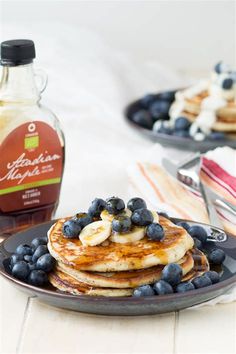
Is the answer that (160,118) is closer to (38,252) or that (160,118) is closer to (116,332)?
(38,252)

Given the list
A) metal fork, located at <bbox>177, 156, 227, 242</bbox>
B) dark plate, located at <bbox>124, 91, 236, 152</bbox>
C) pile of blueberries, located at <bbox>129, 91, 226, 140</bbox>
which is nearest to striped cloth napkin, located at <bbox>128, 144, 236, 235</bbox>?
metal fork, located at <bbox>177, 156, 227, 242</bbox>

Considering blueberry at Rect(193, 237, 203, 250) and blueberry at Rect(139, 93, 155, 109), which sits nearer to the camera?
blueberry at Rect(193, 237, 203, 250)

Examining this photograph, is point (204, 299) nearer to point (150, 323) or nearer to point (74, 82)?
point (150, 323)

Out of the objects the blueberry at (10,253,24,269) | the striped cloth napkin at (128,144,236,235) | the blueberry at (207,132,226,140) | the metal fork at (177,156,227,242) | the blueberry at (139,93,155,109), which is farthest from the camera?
the blueberry at (139,93,155,109)

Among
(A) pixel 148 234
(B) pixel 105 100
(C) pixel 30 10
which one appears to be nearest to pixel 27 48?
(A) pixel 148 234

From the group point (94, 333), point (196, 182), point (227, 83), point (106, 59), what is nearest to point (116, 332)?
point (94, 333)

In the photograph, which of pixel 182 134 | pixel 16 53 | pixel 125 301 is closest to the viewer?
pixel 125 301

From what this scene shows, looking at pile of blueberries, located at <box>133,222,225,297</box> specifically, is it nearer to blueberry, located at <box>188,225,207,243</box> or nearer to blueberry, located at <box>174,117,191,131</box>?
blueberry, located at <box>188,225,207,243</box>
